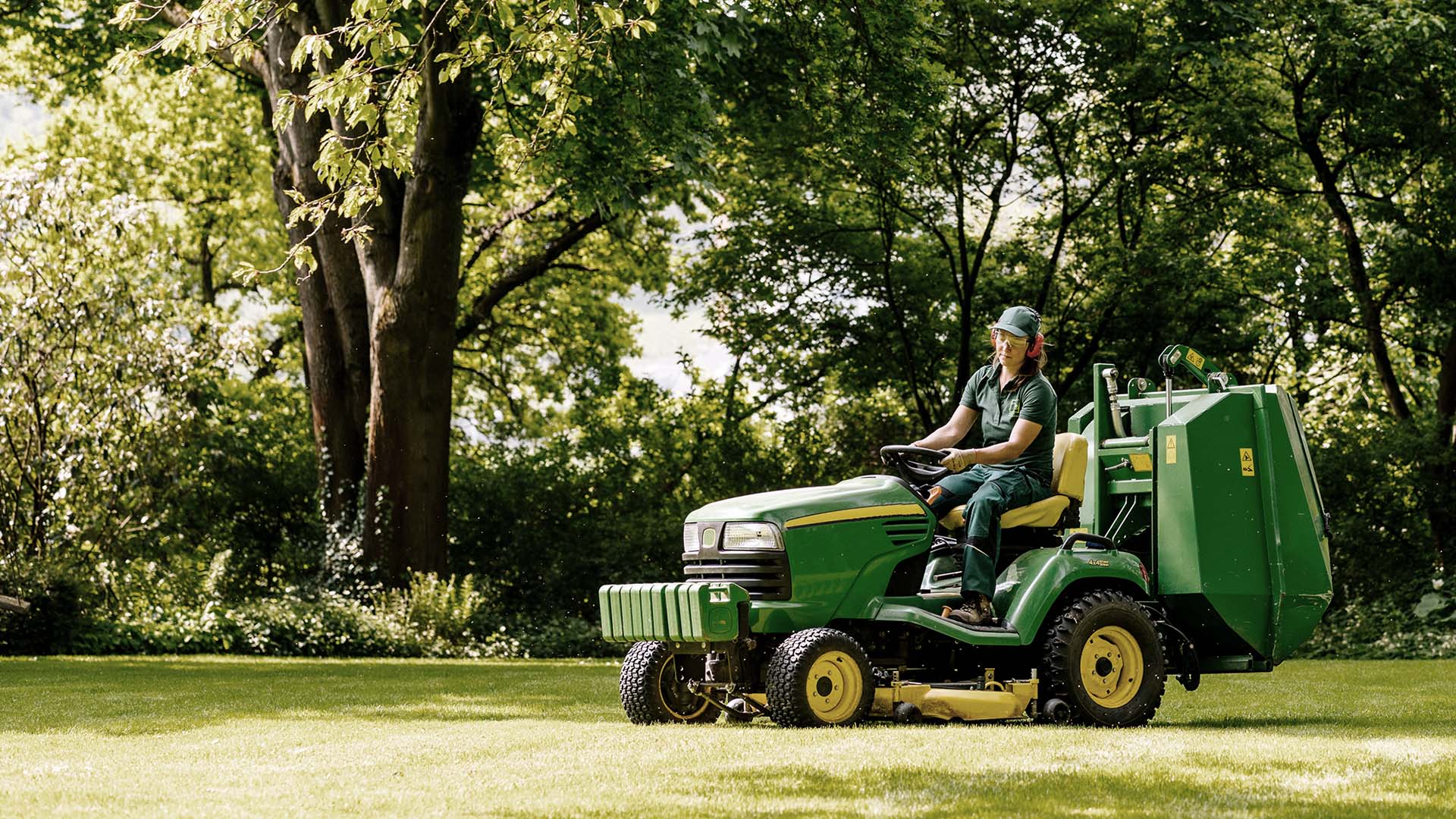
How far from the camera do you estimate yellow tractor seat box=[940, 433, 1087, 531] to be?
9102 millimetres

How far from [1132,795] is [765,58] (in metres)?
15.3

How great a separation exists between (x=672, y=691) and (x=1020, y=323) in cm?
280

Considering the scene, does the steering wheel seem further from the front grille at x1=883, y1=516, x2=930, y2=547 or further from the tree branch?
the tree branch

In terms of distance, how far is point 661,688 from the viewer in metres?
9.09

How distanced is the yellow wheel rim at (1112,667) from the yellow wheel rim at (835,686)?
1387 millimetres

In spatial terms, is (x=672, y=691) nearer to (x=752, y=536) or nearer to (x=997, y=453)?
(x=752, y=536)

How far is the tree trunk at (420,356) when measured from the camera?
18.5 m

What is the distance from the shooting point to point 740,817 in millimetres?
5246

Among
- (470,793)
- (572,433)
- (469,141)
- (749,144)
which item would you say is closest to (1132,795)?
(470,793)

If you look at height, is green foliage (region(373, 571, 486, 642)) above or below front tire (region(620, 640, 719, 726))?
above

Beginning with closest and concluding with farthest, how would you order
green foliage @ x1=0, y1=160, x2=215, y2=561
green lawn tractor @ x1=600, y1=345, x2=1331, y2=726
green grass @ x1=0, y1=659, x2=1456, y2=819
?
green grass @ x1=0, y1=659, x2=1456, y2=819
green lawn tractor @ x1=600, y1=345, x2=1331, y2=726
green foliage @ x1=0, y1=160, x2=215, y2=561

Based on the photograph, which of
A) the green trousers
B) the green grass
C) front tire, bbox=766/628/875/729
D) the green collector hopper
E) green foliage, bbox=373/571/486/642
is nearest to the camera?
the green grass

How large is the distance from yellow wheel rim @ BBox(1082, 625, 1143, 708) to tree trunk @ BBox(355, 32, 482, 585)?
11226 millimetres

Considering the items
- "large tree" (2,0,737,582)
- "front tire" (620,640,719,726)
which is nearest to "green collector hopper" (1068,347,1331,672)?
"front tire" (620,640,719,726)
